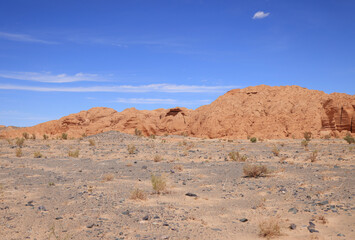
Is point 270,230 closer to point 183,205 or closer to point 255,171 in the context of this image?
point 183,205

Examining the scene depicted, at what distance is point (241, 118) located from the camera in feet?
146

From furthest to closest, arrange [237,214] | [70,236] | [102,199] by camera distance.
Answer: [102,199], [237,214], [70,236]

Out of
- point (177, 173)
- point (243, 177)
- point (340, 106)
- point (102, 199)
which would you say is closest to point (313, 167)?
point (243, 177)

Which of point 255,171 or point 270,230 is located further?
point 255,171

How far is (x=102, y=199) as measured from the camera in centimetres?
752

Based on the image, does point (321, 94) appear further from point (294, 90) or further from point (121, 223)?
point (121, 223)

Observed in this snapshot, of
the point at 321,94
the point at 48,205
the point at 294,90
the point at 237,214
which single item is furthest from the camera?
the point at 294,90

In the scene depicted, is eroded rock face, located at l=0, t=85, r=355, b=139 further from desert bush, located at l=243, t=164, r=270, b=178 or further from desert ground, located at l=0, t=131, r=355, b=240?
desert ground, located at l=0, t=131, r=355, b=240

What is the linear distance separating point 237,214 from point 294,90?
Result: 44.8m

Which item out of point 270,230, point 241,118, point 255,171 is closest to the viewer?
point 270,230

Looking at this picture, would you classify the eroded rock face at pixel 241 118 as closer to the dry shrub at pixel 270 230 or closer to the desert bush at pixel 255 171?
the desert bush at pixel 255 171

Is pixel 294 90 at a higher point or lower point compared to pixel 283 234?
higher

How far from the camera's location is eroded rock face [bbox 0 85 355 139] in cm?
3975

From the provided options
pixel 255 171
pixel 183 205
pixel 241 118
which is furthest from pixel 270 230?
pixel 241 118
